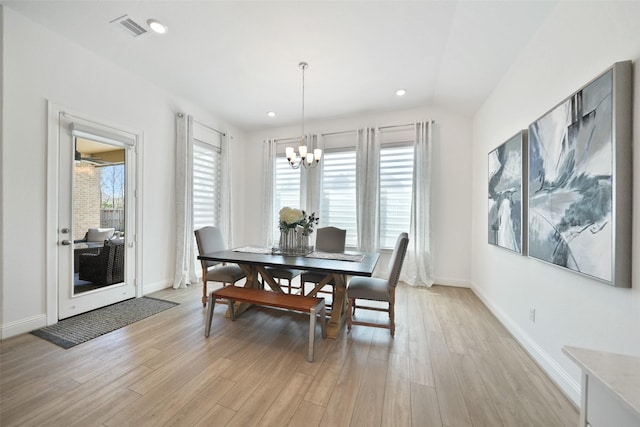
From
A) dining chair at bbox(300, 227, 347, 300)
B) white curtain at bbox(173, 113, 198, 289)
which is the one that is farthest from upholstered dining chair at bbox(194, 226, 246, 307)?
dining chair at bbox(300, 227, 347, 300)

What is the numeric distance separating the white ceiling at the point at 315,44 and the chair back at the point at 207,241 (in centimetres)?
210

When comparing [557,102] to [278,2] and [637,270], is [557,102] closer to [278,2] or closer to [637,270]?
[637,270]

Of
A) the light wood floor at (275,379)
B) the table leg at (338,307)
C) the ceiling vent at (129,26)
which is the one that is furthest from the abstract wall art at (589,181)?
the ceiling vent at (129,26)

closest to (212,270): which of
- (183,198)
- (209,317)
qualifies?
(209,317)

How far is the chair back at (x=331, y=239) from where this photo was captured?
11.2 feet

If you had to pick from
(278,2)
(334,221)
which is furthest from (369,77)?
(334,221)

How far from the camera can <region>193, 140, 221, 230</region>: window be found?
423cm

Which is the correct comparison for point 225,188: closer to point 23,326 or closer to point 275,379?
point 23,326

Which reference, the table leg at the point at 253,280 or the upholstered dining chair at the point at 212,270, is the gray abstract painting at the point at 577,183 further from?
the upholstered dining chair at the point at 212,270

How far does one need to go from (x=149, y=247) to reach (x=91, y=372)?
2014mm

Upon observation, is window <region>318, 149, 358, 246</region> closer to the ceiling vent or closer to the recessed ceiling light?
the recessed ceiling light

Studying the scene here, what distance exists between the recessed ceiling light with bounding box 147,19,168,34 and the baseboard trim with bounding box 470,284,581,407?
4437 millimetres

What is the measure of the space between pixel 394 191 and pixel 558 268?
2703mm

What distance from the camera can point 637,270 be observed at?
3.94 feet
